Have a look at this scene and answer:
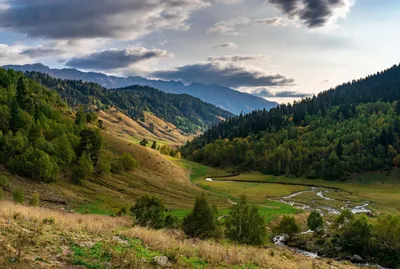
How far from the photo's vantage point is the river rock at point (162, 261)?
19.8 meters

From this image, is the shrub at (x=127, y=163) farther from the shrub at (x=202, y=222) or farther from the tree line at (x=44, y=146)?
the shrub at (x=202, y=222)

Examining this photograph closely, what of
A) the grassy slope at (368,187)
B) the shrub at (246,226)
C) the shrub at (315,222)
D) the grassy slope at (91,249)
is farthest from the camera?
the grassy slope at (368,187)

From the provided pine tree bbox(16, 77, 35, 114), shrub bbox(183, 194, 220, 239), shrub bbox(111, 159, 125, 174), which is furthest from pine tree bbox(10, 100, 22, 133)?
shrub bbox(183, 194, 220, 239)

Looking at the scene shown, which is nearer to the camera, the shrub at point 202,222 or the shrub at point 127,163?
the shrub at point 202,222

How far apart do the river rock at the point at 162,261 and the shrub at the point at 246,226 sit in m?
38.7

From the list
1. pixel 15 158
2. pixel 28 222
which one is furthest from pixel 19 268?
pixel 15 158

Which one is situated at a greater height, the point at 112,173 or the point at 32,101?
the point at 32,101

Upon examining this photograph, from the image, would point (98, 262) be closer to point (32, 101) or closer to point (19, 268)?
point (19, 268)

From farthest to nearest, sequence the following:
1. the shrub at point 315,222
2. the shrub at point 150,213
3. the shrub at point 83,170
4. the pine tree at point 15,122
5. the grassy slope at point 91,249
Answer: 1. the pine tree at point 15,122
2. the shrub at point 83,170
3. the shrub at point 315,222
4. the shrub at point 150,213
5. the grassy slope at point 91,249

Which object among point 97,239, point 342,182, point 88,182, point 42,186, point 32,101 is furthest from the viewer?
point 342,182

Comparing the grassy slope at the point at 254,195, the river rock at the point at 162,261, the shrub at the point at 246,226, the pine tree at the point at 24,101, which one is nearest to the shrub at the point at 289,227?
the grassy slope at the point at 254,195

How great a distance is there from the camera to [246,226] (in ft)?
193

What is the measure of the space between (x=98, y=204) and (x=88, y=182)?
728 inches

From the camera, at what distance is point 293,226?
258 feet
